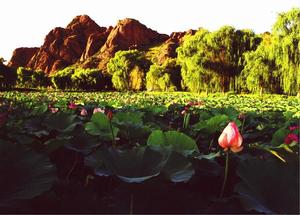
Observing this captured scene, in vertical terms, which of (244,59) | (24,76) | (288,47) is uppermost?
(288,47)

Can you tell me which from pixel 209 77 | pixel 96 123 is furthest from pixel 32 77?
pixel 96 123

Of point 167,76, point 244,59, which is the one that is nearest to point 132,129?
point 244,59

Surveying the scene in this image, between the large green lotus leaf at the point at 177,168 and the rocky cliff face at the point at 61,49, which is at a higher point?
the rocky cliff face at the point at 61,49

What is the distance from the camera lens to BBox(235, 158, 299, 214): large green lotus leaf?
96cm

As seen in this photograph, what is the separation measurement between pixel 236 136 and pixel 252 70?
86.2ft

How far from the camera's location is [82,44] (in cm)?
15000

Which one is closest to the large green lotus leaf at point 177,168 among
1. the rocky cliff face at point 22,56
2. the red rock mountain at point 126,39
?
the red rock mountain at point 126,39

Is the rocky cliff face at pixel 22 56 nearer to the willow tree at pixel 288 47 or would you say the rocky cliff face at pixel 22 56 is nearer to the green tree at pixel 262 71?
the green tree at pixel 262 71

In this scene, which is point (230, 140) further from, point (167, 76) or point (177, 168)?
point (167, 76)

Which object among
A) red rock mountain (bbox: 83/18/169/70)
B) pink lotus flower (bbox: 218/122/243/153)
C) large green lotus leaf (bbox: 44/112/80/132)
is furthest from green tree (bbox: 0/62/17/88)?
pink lotus flower (bbox: 218/122/243/153)

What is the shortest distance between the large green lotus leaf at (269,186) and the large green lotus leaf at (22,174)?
18.7 inches

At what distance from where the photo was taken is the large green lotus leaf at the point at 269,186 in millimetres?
960

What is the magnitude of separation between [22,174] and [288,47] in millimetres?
22920

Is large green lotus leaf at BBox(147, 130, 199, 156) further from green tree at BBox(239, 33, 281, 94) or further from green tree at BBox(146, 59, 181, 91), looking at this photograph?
green tree at BBox(146, 59, 181, 91)
